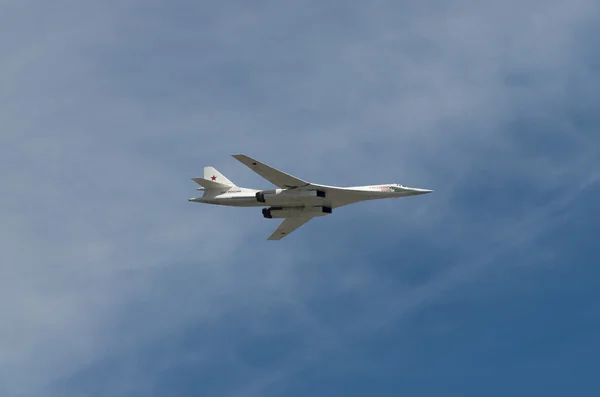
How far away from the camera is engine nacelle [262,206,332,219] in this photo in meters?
100

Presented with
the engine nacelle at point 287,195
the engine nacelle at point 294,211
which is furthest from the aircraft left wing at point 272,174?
the engine nacelle at point 294,211

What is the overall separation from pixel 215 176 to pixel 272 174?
909 centimetres

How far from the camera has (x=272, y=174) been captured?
95375 mm

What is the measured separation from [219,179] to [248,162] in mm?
8702

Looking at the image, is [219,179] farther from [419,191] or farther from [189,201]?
[419,191]

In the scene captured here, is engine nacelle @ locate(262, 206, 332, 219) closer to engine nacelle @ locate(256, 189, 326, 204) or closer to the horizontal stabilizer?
engine nacelle @ locate(256, 189, 326, 204)

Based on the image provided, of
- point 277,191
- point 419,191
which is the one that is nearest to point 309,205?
point 277,191

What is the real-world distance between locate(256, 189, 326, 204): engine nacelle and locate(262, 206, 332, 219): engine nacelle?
2.39 meters

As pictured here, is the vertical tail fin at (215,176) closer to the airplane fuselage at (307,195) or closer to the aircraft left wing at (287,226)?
the airplane fuselage at (307,195)

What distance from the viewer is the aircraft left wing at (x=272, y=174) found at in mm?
93688

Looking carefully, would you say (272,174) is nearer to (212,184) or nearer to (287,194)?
(287,194)

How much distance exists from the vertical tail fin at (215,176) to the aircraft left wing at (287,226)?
25.6ft

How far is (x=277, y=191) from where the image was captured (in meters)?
97.7

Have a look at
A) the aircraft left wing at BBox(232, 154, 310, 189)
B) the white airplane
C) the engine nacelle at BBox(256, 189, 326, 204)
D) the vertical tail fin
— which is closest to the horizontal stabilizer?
the white airplane
